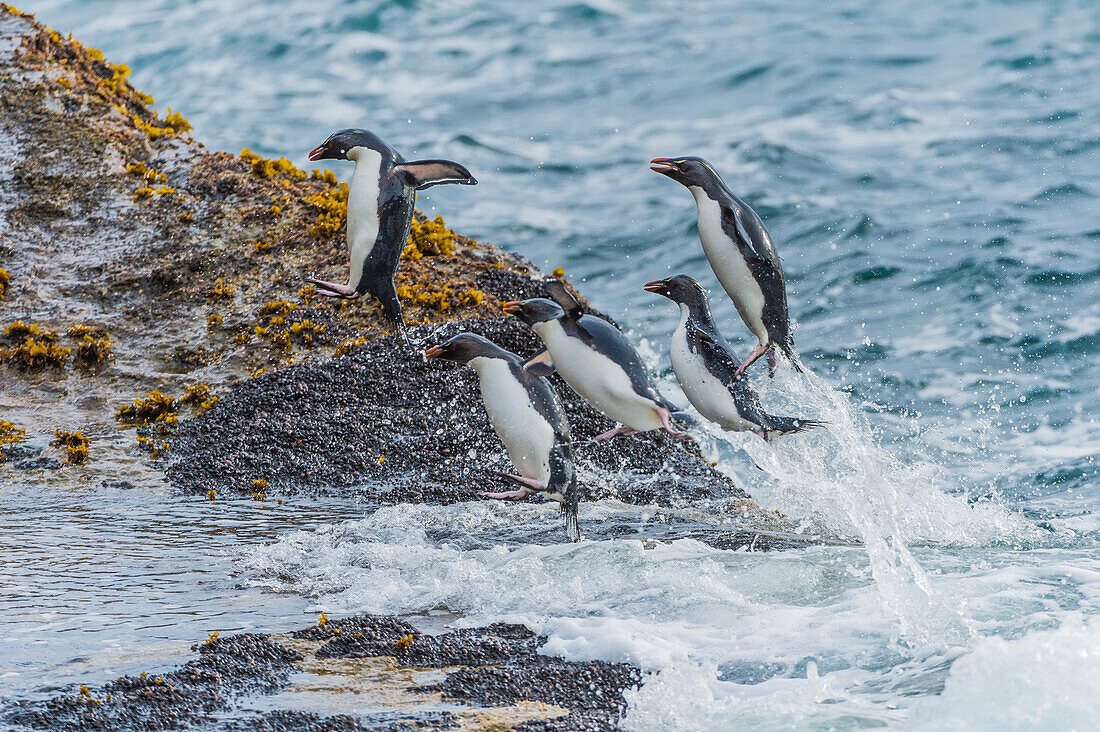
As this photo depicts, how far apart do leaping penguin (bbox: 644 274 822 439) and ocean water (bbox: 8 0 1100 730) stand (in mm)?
407

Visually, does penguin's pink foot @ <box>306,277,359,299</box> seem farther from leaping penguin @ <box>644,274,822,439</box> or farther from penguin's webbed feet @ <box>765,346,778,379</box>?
penguin's webbed feet @ <box>765,346,778,379</box>

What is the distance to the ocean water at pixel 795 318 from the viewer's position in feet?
14.9

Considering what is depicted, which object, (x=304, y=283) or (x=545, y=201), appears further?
(x=545, y=201)

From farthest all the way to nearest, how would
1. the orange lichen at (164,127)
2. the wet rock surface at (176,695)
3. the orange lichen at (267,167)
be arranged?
1. the orange lichen at (164,127)
2. the orange lichen at (267,167)
3. the wet rock surface at (176,695)

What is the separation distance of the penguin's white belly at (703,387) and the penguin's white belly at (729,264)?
0.33 metres

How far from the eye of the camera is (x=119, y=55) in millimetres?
28625

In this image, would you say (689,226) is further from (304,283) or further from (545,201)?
(304,283)

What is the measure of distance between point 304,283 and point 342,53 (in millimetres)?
19748

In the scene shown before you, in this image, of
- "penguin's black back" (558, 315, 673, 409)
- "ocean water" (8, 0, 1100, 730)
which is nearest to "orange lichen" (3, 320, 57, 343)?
"ocean water" (8, 0, 1100, 730)

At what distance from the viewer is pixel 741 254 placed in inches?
218

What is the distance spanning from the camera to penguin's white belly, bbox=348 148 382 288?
6.92 m

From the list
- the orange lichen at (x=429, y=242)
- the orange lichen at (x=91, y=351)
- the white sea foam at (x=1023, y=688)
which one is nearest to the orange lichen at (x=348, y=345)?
the orange lichen at (x=429, y=242)

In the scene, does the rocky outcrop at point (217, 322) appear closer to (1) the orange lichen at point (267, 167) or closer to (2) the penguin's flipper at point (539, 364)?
(1) the orange lichen at point (267, 167)

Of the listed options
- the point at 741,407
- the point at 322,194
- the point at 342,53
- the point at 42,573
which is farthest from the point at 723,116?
the point at 42,573
